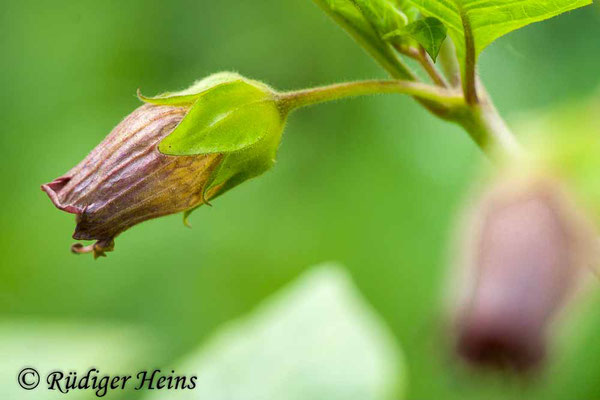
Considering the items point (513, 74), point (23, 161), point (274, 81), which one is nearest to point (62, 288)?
point (23, 161)

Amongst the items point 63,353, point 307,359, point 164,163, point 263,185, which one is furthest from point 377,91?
point 263,185

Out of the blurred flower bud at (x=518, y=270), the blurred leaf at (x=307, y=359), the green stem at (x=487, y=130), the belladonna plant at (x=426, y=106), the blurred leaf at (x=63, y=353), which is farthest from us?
the blurred leaf at (x=63, y=353)

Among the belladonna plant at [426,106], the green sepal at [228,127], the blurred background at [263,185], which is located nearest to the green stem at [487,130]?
the belladonna plant at [426,106]

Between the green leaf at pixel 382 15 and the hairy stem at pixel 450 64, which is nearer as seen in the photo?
the green leaf at pixel 382 15

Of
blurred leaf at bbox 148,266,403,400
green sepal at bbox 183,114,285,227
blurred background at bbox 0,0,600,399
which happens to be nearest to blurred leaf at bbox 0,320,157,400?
blurred leaf at bbox 148,266,403,400

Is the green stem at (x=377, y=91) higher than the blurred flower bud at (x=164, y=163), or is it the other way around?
the blurred flower bud at (x=164, y=163)

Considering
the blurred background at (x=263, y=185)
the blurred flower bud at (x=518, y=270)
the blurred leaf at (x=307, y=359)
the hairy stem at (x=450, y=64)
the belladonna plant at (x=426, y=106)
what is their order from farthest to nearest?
1. the blurred background at (x=263, y=185)
2. the blurred leaf at (x=307, y=359)
3. the hairy stem at (x=450, y=64)
4. the belladonna plant at (x=426, y=106)
5. the blurred flower bud at (x=518, y=270)

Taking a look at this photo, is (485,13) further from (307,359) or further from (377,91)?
(307,359)

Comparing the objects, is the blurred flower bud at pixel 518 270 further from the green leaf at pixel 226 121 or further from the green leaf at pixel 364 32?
the green leaf at pixel 226 121
